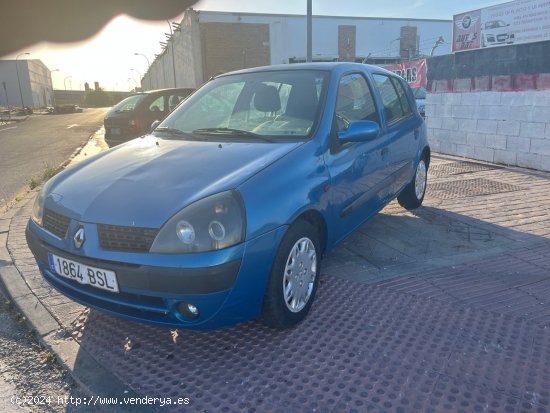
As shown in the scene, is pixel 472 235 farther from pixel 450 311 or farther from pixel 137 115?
pixel 137 115

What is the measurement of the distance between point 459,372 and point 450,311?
0.70 metres

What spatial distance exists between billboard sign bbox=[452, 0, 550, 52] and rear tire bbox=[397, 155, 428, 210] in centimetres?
387

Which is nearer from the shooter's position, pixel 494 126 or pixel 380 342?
pixel 380 342

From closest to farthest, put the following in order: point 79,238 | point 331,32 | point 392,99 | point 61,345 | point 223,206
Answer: point 223,206 < point 79,238 < point 61,345 < point 392,99 < point 331,32

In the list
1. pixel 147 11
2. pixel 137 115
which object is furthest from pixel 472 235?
pixel 137 115

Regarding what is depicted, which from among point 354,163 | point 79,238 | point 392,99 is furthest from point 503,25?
point 79,238

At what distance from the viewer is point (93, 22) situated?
173 centimetres

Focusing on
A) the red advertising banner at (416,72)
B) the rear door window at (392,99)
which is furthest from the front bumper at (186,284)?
the red advertising banner at (416,72)

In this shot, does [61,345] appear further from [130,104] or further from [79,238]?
[130,104]

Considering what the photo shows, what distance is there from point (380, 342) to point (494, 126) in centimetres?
689

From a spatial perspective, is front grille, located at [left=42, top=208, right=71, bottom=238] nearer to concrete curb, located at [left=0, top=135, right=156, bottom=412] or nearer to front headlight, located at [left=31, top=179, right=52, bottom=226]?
front headlight, located at [left=31, top=179, right=52, bottom=226]
